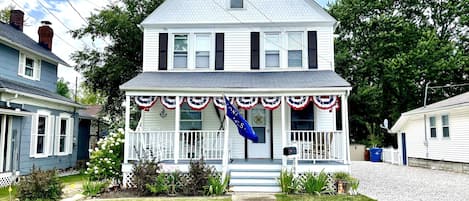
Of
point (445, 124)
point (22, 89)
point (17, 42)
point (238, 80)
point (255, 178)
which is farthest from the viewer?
point (445, 124)

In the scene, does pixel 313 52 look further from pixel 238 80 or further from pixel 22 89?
pixel 22 89

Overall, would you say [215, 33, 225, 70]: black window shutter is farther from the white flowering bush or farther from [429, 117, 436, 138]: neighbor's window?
[429, 117, 436, 138]: neighbor's window

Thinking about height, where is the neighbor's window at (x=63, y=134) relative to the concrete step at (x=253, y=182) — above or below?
above

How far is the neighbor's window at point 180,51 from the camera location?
12898mm

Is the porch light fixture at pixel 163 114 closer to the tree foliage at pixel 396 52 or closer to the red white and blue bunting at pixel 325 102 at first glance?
the red white and blue bunting at pixel 325 102

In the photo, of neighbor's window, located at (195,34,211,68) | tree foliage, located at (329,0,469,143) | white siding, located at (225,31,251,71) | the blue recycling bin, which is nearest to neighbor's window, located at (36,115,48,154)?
neighbor's window, located at (195,34,211,68)

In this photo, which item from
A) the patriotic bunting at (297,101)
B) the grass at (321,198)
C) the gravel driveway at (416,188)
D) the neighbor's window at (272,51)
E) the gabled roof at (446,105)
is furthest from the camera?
the gabled roof at (446,105)

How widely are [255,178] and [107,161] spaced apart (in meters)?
4.32

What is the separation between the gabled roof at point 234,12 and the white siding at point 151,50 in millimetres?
367

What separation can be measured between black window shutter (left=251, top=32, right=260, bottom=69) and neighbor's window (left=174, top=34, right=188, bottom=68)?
2.49 metres

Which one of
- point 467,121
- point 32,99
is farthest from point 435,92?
point 32,99

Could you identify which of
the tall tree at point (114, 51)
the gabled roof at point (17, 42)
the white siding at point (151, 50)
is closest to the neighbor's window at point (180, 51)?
the white siding at point (151, 50)

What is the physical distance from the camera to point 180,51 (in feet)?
42.4

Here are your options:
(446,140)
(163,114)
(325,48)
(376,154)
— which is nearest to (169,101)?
(163,114)
